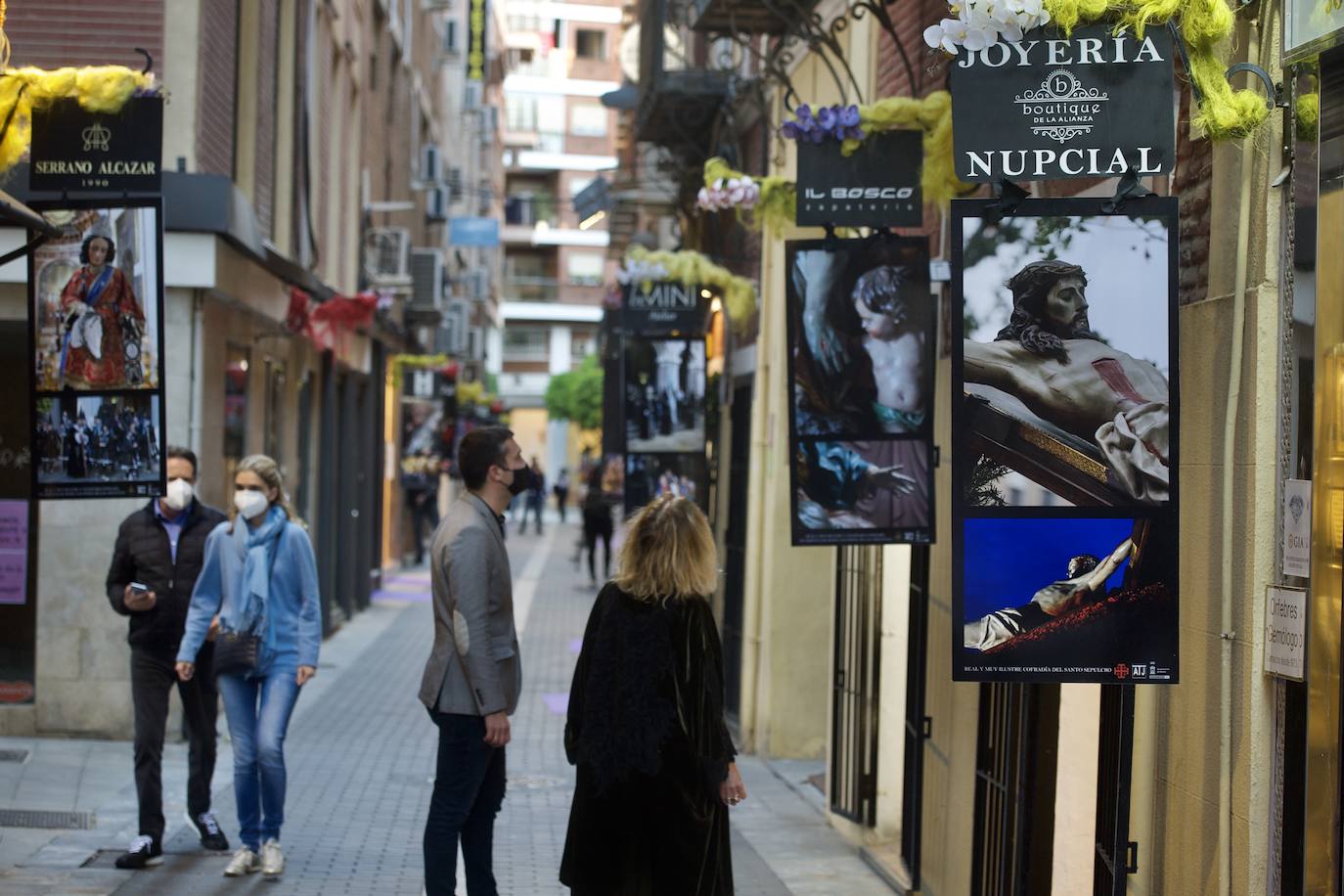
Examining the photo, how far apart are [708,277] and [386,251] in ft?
35.7

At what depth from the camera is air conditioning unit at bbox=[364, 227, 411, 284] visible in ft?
85.5

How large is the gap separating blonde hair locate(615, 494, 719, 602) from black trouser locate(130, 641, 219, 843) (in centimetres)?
324

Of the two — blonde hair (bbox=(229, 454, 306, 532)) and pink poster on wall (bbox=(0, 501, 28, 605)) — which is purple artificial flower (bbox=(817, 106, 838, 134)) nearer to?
blonde hair (bbox=(229, 454, 306, 532))

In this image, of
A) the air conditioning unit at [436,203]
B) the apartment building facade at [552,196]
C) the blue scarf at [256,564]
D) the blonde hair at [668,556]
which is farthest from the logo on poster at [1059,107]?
the apartment building facade at [552,196]

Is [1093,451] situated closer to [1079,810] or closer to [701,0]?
[1079,810]

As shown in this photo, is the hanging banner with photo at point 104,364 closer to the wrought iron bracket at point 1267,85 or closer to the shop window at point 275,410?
the wrought iron bracket at point 1267,85

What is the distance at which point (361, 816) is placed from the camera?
10367mm

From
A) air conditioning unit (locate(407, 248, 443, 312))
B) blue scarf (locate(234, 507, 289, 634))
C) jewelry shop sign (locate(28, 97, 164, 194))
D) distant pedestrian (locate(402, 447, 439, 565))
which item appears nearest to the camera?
jewelry shop sign (locate(28, 97, 164, 194))

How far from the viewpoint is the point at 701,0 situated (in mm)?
14023

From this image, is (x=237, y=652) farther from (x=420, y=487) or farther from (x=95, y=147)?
(x=420, y=487)

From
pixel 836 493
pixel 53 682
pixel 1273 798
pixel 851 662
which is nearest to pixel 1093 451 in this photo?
pixel 1273 798

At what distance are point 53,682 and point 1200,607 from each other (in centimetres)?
920

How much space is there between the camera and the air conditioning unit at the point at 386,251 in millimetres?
26062

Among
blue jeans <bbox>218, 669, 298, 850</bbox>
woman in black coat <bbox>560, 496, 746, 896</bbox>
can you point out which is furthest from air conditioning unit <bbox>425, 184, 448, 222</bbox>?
woman in black coat <bbox>560, 496, 746, 896</bbox>
